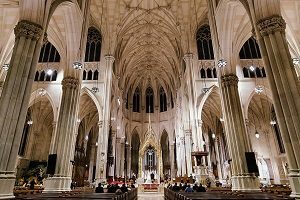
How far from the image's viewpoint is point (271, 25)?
852 centimetres

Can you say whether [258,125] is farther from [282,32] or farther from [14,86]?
[14,86]

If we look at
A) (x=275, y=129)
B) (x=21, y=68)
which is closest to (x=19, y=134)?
(x=21, y=68)

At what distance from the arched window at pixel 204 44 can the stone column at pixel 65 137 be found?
16.2 metres

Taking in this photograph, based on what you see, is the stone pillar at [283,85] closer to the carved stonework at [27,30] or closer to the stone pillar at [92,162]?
the carved stonework at [27,30]

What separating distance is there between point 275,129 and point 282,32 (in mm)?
20231

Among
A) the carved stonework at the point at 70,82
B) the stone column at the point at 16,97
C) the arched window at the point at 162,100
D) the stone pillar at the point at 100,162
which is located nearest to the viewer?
the stone column at the point at 16,97

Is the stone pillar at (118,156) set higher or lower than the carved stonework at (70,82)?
lower

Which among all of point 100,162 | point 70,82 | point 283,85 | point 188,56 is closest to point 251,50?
point 188,56

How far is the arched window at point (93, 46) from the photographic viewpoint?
25797 mm

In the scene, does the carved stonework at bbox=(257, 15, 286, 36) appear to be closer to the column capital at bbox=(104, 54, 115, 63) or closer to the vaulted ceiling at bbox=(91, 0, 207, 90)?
the vaulted ceiling at bbox=(91, 0, 207, 90)

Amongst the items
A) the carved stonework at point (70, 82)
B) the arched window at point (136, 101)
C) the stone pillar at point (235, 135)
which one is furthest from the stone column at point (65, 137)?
the arched window at point (136, 101)

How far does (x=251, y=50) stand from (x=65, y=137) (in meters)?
21.6

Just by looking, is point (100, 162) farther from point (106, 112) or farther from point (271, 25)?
point (271, 25)

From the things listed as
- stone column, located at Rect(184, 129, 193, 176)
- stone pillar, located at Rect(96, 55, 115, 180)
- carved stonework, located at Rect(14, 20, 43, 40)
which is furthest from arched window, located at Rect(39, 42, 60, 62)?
stone column, located at Rect(184, 129, 193, 176)
